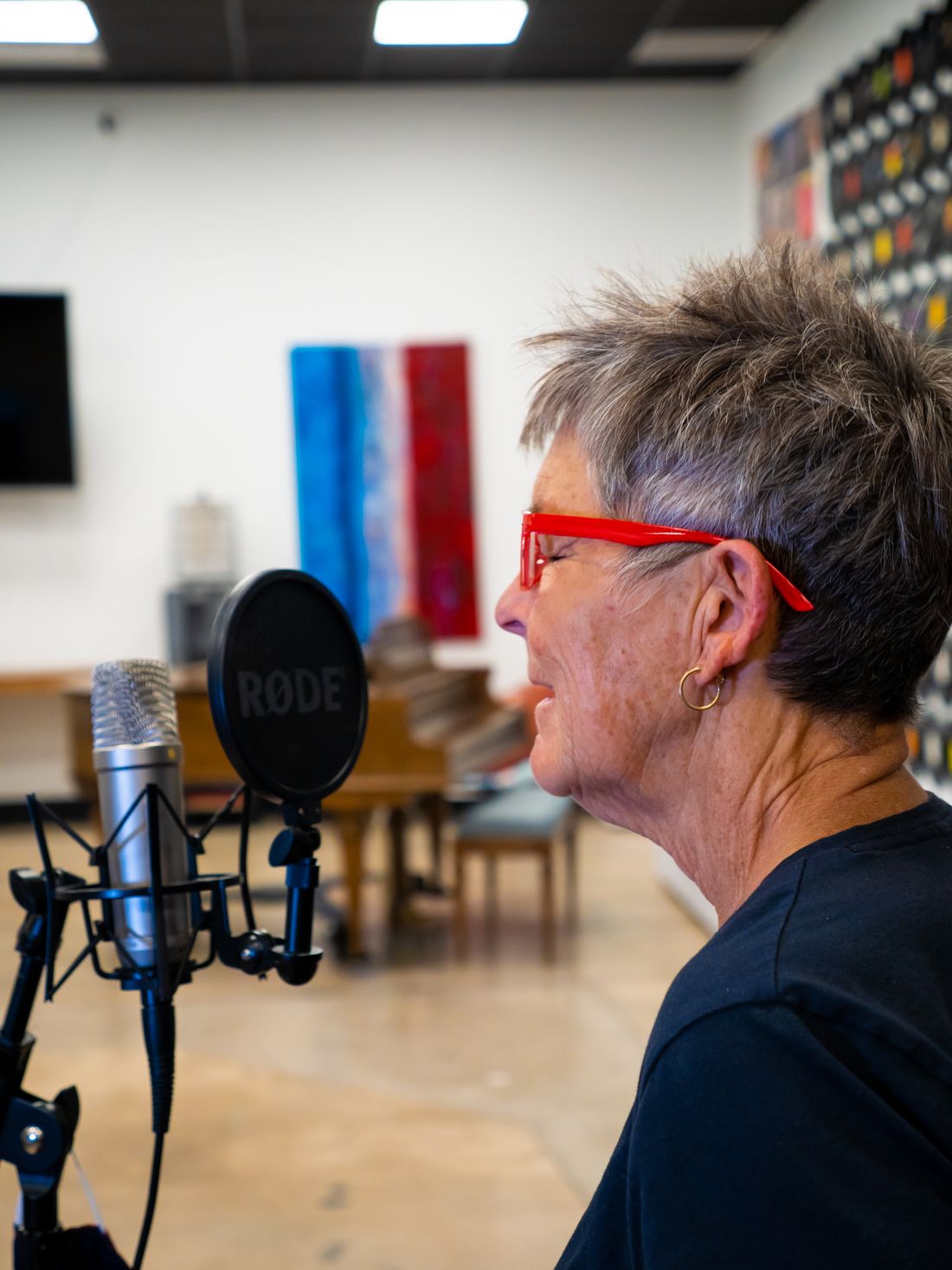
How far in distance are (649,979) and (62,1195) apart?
6.77 feet

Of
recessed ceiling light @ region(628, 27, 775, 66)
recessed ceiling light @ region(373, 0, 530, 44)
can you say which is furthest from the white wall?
recessed ceiling light @ region(373, 0, 530, 44)

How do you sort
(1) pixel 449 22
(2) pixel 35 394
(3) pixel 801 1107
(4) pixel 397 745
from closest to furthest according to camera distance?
(3) pixel 801 1107
(4) pixel 397 745
(1) pixel 449 22
(2) pixel 35 394

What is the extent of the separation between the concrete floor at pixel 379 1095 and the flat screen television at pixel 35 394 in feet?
9.09

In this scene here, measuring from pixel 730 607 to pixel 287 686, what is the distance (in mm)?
321

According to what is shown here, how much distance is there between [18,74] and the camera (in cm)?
698

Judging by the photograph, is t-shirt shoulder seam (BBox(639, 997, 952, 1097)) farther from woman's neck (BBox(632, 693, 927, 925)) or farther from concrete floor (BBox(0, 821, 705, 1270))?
concrete floor (BBox(0, 821, 705, 1270))

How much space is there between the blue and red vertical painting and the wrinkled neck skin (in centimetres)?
643

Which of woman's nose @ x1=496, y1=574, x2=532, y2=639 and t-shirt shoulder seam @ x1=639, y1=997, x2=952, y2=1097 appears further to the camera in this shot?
woman's nose @ x1=496, y1=574, x2=532, y2=639

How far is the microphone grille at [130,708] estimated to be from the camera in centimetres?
102

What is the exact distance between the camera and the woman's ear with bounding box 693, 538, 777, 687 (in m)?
0.95

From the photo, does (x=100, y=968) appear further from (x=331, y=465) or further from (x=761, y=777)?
(x=331, y=465)

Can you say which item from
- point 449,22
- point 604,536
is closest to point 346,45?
point 449,22

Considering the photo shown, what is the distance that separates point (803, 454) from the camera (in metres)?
0.94

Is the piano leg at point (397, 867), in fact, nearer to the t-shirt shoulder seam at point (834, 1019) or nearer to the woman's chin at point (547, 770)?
the woman's chin at point (547, 770)
